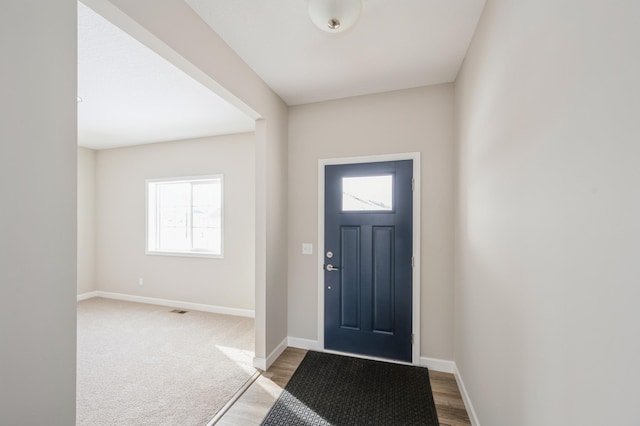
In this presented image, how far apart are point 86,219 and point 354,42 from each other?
18.2 ft

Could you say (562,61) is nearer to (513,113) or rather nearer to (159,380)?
(513,113)

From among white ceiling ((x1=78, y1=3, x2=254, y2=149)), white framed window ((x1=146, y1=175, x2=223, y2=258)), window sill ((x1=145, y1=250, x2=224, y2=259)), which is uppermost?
white ceiling ((x1=78, y1=3, x2=254, y2=149))

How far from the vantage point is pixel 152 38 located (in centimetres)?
137

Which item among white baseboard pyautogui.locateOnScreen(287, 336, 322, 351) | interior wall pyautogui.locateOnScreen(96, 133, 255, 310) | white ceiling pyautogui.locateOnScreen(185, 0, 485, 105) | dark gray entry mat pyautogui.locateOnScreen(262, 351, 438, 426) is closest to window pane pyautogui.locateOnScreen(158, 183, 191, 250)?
interior wall pyautogui.locateOnScreen(96, 133, 255, 310)

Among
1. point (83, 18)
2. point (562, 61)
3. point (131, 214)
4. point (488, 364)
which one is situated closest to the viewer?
point (562, 61)

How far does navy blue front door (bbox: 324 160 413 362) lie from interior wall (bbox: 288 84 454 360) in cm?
15

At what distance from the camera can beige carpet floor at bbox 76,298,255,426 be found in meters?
1.95

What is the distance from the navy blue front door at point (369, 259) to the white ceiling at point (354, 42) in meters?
0.83

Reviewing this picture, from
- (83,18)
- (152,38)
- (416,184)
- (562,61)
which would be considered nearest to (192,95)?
(83,18)

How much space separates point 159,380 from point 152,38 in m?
2.68

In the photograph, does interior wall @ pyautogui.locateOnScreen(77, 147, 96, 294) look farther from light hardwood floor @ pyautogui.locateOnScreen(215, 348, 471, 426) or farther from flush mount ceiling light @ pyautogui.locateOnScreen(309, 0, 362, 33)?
flush mount ceiling light @ pyautogui.locateOnScreen(309, 0, 362, 33)

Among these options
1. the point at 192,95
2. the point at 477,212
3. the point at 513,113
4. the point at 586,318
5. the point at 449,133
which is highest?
the point at 192,95

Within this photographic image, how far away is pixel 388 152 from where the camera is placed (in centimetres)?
264

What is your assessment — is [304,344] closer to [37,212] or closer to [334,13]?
[37,212]
